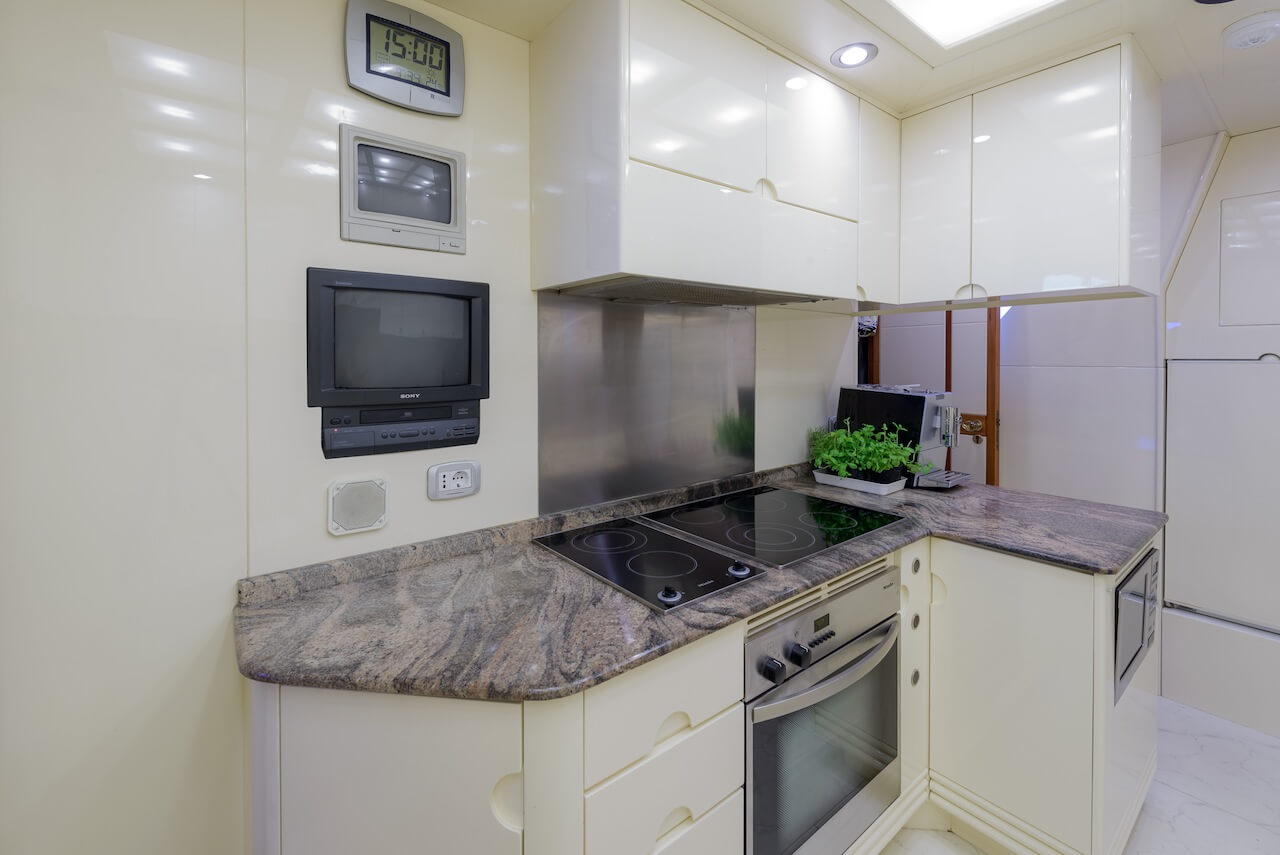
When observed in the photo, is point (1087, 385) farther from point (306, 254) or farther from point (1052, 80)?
point (306, 254)

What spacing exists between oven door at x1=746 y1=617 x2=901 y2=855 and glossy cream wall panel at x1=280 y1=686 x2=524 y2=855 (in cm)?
51

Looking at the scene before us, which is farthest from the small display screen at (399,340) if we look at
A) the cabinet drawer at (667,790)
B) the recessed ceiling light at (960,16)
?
the recessed ceiling light at (960,16)

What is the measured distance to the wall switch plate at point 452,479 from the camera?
135 cm

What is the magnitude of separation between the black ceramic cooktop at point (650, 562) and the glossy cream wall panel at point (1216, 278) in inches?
86.8

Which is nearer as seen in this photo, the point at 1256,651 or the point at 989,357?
the point at 1256,651

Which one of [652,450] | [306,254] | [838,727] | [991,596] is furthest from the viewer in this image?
[652,450]

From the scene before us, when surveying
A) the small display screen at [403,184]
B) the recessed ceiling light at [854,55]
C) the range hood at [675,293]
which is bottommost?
the range hood at [675,293]

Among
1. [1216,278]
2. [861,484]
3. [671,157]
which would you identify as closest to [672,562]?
[671,157]

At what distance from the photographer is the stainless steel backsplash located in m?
1.56

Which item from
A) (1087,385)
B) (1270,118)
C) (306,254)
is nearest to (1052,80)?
(1270,118)

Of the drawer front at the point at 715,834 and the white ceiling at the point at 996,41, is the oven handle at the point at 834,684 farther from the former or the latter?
the white ceiling at the point at 996,41

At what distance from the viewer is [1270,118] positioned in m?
1.98

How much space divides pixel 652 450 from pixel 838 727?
89 centimetres

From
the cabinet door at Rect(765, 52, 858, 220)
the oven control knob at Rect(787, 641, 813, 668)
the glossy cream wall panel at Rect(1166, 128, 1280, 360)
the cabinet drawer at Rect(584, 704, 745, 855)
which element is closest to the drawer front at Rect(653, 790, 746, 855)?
the cabinet drawer at Rect(584, 704, 745, 855)
